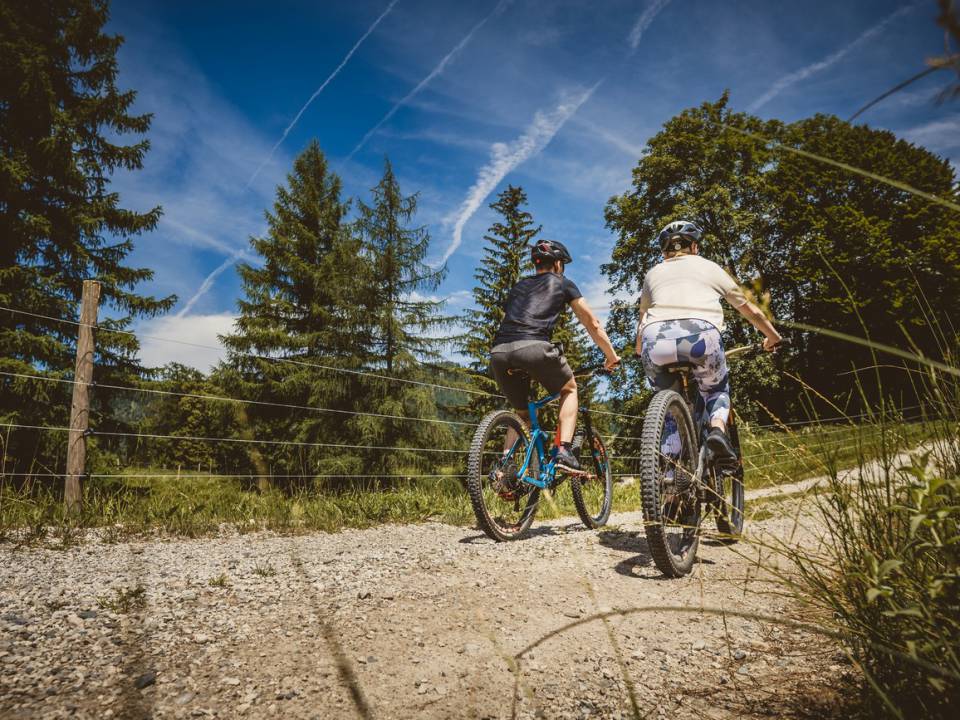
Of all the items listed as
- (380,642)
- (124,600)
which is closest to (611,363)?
(380,642)

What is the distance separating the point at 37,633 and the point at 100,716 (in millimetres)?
664

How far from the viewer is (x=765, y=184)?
17.8 m

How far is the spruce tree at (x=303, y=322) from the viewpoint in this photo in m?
15.7

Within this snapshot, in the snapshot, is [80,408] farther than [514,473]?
Yes

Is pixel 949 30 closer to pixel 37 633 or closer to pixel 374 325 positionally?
pixel 37 633

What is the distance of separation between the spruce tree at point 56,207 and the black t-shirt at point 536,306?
9.32m

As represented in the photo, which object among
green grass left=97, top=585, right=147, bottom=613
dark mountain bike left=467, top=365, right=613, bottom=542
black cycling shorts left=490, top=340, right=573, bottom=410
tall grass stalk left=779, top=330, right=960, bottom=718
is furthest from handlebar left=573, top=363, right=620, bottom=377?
green grass left=97, top=585, right=147, bottom=613

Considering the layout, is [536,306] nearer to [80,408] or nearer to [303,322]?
[80,408]

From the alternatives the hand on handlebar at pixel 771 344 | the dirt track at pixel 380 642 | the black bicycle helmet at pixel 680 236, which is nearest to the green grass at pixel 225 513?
the hand on handlebar at pixel 771 344

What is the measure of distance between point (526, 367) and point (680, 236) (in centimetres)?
135

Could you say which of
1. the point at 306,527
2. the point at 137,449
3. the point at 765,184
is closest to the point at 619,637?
the point at 306,527

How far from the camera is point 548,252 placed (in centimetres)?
397

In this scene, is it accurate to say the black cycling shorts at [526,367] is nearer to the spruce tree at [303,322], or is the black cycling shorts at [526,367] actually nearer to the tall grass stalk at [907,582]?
the tall grass stalk at [907,582]

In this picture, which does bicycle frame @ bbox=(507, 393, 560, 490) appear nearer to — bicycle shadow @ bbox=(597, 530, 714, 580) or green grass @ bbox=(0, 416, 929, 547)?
green grass @ bbox=(0, 416, 929, 547)
